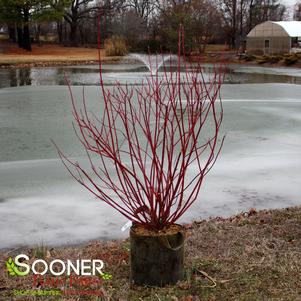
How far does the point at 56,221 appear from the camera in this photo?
17.6ft

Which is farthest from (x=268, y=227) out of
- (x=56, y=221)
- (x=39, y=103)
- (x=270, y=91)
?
(x=270, y=91)

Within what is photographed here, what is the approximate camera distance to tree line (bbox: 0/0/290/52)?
145 feet

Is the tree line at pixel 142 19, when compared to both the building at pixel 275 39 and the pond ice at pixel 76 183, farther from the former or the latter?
the pond ice at pixel 76 183

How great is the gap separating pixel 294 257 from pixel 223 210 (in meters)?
1.57

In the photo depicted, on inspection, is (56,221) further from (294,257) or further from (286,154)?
(286,154)

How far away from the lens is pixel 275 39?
44344 millimetres

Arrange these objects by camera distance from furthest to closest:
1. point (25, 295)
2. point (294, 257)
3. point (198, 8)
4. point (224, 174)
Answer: point (198, 8)
point (224, 174)
point (294, 257)
point (25, 295)

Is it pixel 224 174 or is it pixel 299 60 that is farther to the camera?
pixel 299 60

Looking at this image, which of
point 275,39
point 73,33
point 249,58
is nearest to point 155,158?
point 249,58

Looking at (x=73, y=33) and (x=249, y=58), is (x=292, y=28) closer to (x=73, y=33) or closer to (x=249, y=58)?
(x=249, y=58)

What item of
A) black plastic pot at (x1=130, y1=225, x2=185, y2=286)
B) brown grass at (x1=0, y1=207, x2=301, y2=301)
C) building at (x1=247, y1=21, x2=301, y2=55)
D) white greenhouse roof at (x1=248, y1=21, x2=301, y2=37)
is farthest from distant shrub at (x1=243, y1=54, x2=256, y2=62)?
black plastic pot at (x1=130, y1=225, x2=185, y2=286)

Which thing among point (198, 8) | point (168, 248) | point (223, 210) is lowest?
Answer: point (223, 210)

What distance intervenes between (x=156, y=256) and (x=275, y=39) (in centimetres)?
4334

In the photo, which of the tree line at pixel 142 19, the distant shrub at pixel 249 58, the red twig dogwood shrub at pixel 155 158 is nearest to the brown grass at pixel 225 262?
the red twig dogwood shrub at pixel 155 158
